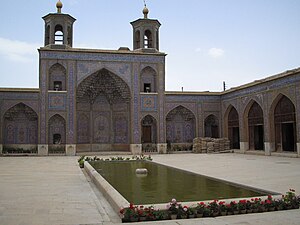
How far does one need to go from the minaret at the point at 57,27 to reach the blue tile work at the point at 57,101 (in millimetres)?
2610

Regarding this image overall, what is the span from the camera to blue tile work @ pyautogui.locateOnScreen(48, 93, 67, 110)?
57.7 ft

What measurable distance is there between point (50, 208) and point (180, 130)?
1595 centimetres

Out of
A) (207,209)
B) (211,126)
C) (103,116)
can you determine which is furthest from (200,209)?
(211,126)

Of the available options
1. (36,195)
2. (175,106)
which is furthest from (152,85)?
(36,195)

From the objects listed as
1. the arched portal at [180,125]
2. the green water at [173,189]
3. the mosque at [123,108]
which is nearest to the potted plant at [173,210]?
the green water at [173,189]

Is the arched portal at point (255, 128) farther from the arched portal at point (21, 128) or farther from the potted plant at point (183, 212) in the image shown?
the potted plant at point (183, 212)

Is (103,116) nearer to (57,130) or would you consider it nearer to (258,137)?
(57,130)

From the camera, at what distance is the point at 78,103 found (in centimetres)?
1936

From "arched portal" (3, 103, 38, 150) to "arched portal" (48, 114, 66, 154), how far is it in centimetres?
92

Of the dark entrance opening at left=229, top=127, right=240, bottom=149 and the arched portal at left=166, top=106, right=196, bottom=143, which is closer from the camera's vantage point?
the dark entrance opening at left=229, top=127, right=240, bottom=149

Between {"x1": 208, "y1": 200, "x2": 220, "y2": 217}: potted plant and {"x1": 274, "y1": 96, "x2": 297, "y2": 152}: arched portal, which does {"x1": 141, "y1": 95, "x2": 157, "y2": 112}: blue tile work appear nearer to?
{"x1": 274, "y1": 96, "x2": 297, "y2": 152}: arched portal

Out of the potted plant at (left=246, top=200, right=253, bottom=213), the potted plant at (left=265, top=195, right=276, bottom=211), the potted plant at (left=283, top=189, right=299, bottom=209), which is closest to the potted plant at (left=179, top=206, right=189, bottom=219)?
the potted plant at (left=246, top=200, right=253, bottom=213)

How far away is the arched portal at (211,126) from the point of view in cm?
2075

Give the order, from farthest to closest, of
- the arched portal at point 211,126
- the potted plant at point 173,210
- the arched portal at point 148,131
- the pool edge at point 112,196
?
the arched portal at point 211,126 → the arched portal at point 148,131 → the pool edge at point 112,196 → the potted plant at point 173,210
